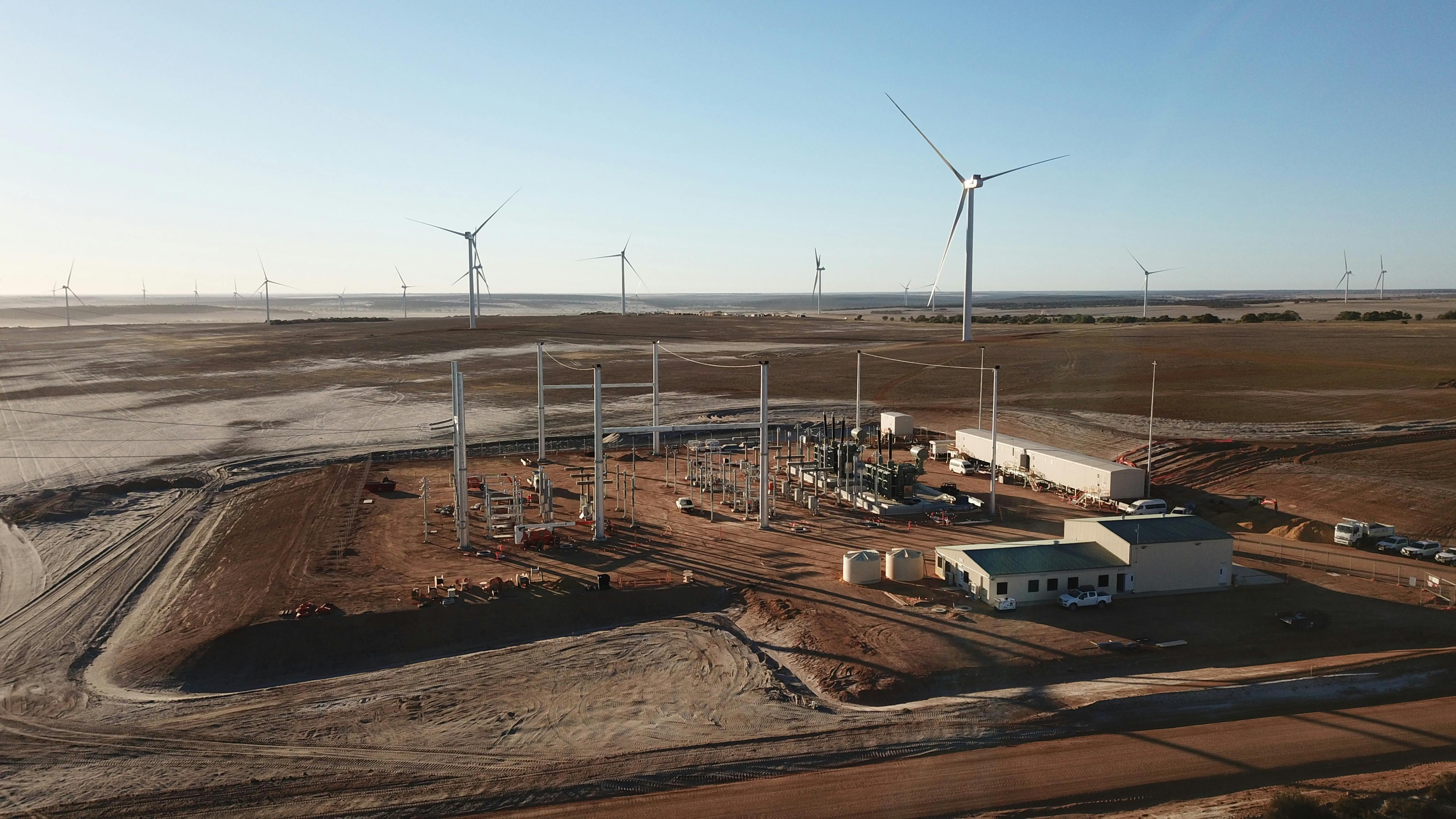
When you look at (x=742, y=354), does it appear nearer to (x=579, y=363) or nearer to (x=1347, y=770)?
(x=579, y=363)

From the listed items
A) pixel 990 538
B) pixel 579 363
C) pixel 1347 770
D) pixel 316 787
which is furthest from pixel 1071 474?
pixel 579 363

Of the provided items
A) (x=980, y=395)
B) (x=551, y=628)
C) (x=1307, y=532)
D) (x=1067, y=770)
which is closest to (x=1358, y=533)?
(x=1307, y=532)

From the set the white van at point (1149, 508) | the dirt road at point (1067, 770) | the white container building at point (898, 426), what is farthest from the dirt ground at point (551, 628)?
the white container building at point (898, 426)

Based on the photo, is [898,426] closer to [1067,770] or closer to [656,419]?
[656,419]

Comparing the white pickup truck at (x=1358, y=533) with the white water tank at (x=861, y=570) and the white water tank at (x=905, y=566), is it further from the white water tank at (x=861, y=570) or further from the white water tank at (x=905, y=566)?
the white water tank at (x=861, y=570)

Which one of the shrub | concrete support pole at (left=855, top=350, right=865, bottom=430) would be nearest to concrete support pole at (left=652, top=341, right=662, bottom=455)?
concrete support pole at (left=855, top=350, right=865, bottom=430)
